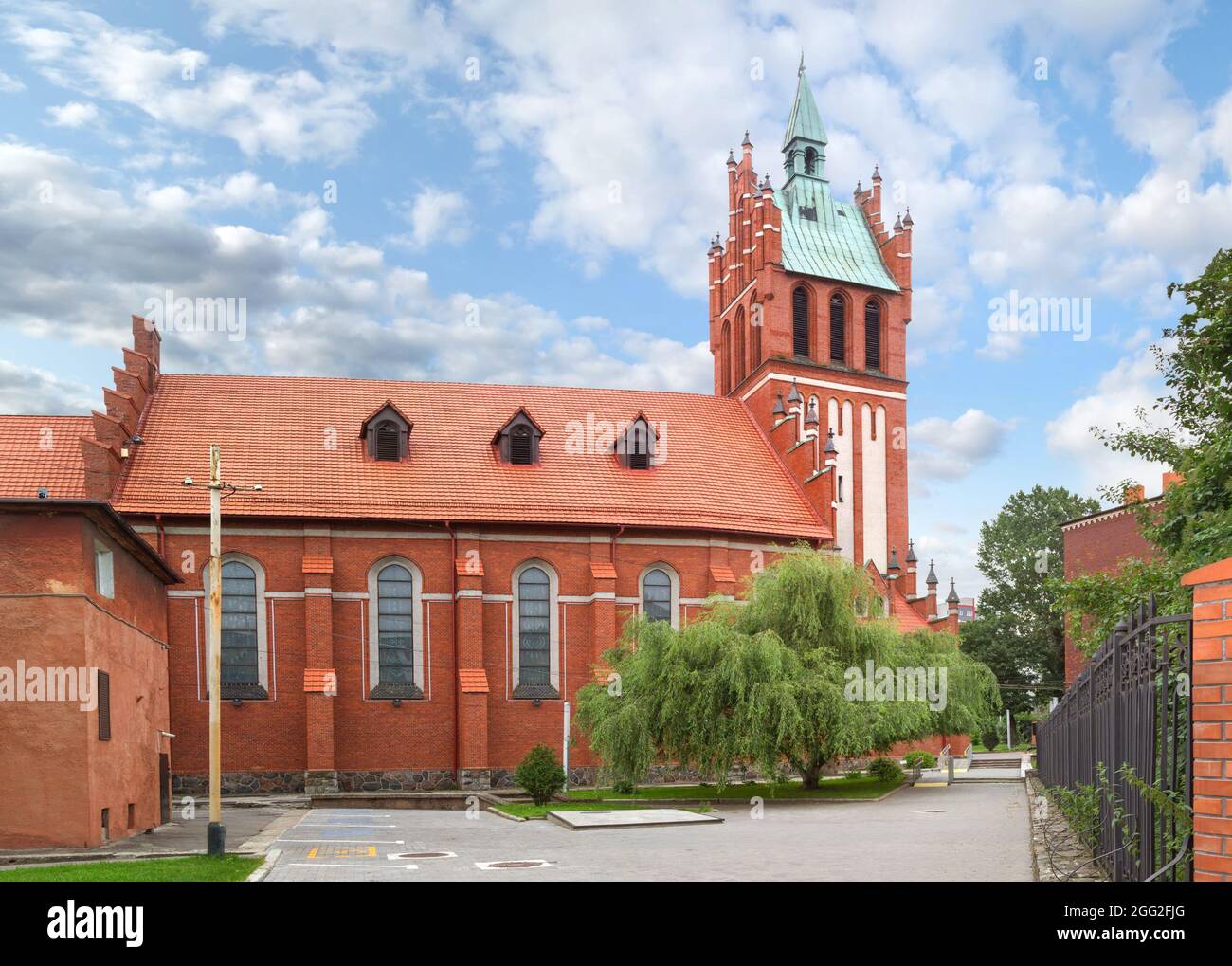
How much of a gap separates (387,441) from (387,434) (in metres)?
0.22

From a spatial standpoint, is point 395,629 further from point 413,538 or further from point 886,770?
point 886,770

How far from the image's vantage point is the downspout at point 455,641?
36.2 meters

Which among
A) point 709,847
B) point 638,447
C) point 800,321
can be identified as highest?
point 800,321

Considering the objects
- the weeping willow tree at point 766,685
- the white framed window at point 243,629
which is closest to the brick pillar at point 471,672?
the weeping willow tree at point 766,685

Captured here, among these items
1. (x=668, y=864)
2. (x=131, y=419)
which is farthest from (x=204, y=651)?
(x=668, y=864)

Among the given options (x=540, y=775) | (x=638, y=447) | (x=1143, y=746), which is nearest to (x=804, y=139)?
(x=638, y=447)

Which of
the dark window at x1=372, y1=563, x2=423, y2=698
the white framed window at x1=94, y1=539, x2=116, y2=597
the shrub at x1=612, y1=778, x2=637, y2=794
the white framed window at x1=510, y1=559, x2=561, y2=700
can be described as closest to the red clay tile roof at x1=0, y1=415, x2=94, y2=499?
the dark window at x1=372, y1=563, x2=423, y2=698

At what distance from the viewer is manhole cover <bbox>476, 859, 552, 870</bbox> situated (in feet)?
51.5

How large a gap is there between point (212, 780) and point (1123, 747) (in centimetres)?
1514

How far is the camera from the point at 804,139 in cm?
5197

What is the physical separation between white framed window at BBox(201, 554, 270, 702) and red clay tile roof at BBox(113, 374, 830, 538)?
1.99m

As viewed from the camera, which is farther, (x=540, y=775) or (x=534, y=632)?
(x=534, y=632)

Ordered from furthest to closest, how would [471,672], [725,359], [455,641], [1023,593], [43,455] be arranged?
[1023,593] → [725,359] → [455,641] → [471,672] → [43,455]

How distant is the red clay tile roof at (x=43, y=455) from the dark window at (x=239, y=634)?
5.01 metres
